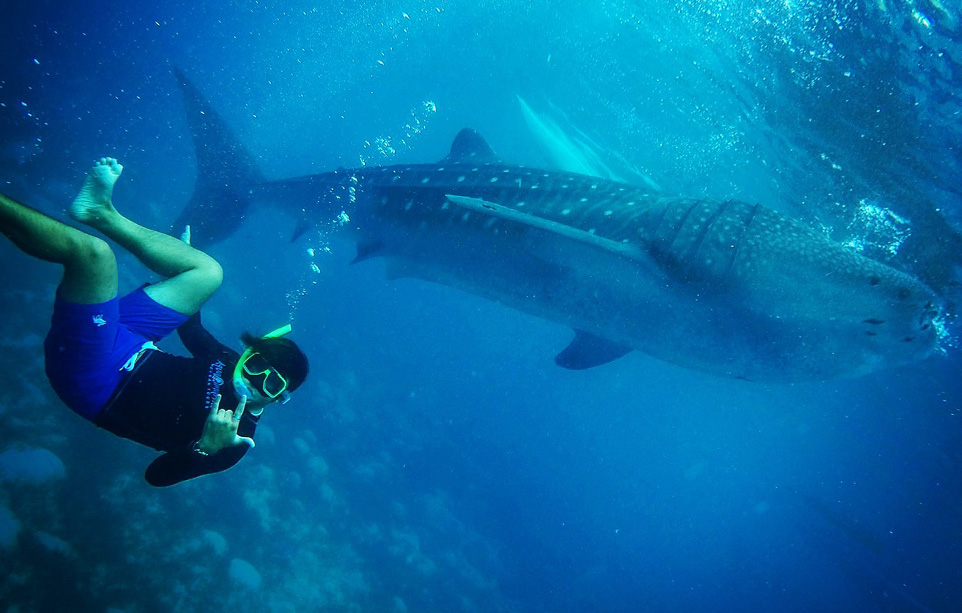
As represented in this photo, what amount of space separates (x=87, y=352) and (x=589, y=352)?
16.2 ft

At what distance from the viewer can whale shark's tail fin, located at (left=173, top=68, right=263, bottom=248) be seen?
8500 mm

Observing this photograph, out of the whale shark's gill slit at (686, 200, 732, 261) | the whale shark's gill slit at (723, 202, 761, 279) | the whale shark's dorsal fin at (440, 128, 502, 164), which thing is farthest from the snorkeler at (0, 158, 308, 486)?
the whale shark's dorsal fin at (440, 128, 502, 164)

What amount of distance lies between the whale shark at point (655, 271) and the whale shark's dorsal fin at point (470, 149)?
0.71 metres

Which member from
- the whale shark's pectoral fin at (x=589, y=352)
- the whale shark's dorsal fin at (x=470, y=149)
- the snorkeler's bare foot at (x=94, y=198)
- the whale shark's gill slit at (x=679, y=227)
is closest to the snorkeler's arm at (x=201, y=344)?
the snorkeler's bare foot at (x=94, y=198)

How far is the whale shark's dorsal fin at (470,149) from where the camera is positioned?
23.9 ft

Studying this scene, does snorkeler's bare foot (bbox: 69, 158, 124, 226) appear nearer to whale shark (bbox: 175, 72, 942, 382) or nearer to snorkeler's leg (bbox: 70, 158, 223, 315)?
snorkeler's leg (bbox: 70, 158, 223, 315)

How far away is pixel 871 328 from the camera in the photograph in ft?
13.8

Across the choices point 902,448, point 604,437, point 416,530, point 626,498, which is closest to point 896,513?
point 902,448

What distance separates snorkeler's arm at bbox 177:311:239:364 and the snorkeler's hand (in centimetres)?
63

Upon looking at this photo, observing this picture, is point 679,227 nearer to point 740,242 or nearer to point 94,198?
point 740,242

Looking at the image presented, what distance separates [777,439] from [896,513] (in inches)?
1183

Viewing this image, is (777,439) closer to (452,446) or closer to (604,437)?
(604,437)

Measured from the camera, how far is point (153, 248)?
2.52 m

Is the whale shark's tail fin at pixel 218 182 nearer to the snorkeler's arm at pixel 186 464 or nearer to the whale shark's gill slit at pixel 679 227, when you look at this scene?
the snorkeler's arm at pixel 186 464
